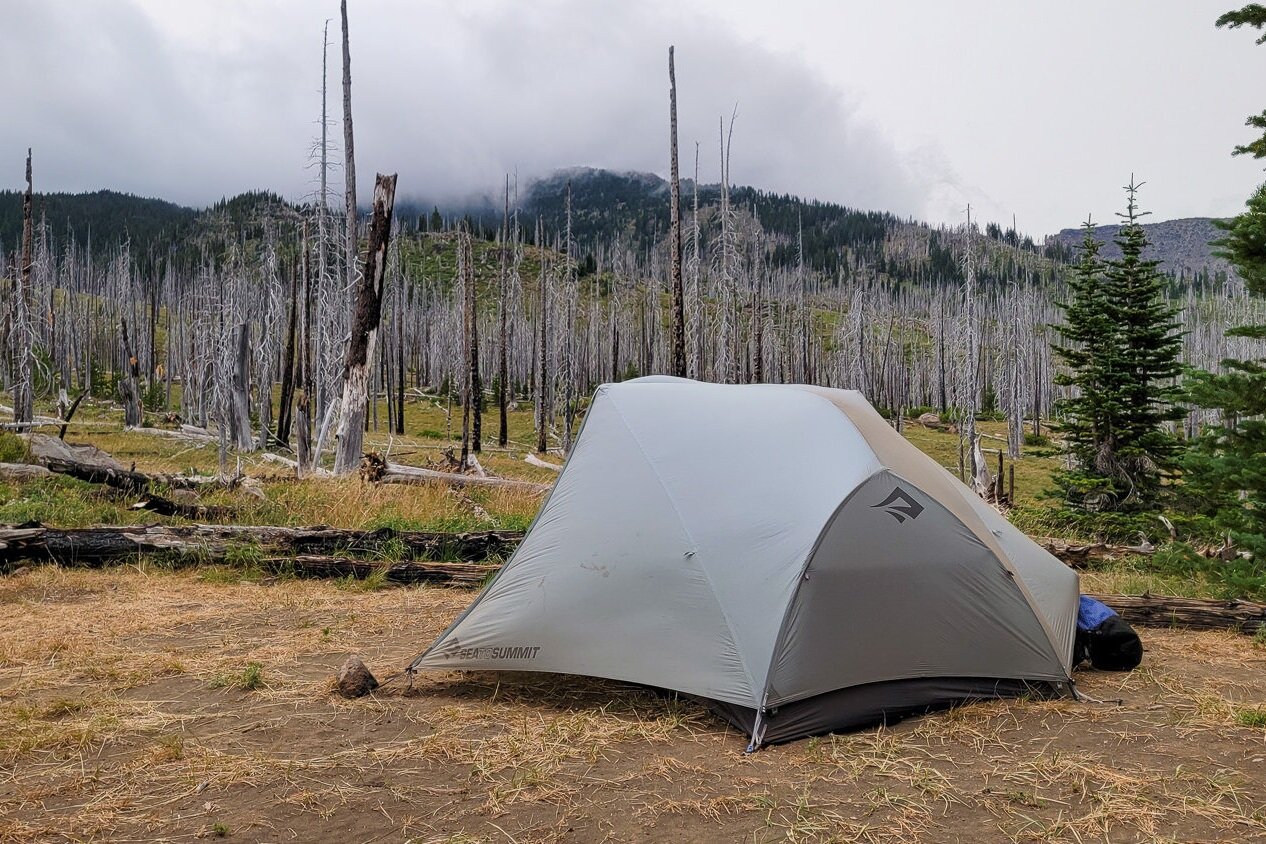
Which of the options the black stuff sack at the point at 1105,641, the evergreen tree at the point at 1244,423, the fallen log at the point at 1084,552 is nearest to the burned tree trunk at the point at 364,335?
the fallen log at the point at 1084,552

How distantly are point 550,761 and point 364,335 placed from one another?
11.0 meters

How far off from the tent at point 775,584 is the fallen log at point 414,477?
8074 millimetres

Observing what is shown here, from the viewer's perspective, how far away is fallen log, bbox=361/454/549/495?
13.1 metres

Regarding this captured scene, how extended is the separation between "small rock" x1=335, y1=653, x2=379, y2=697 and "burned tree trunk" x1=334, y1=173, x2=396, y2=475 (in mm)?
8872

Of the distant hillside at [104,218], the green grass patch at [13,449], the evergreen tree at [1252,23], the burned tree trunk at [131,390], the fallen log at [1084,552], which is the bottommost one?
the fallen log at [1084,552]

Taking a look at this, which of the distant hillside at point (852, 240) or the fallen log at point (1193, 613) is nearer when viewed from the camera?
the fallen log at point (1193, 613)

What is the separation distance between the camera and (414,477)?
13.4m

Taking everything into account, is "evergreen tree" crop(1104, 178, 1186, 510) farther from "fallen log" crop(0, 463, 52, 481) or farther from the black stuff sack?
"fallen log" crop(0, 463, 52, 481)

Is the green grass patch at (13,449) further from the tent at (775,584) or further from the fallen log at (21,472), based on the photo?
the tent at (775,584)

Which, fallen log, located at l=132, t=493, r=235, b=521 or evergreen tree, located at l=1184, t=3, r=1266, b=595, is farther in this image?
fallen log, located at l=132, t=493, r=235, b=521

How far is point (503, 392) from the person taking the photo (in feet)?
96.0

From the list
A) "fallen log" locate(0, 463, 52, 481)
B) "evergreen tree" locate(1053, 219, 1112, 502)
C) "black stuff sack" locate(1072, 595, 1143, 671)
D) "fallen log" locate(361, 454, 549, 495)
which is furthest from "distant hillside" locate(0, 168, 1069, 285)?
"black stuff sack" locate(1072, 595, 1143, 671)

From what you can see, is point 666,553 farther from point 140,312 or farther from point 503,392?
point 140,312

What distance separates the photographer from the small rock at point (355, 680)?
5.21 meters
